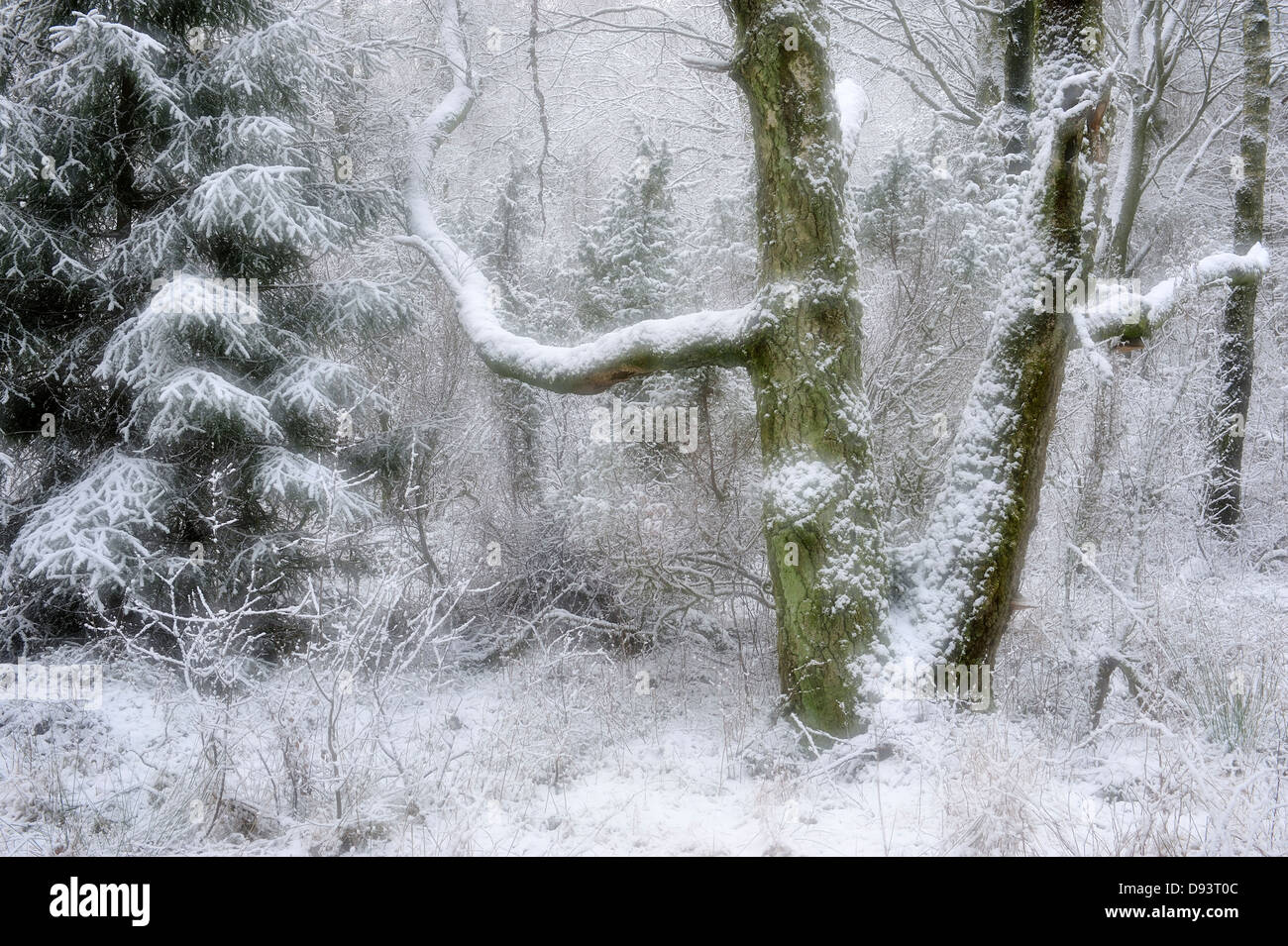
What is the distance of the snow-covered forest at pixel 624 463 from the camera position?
3.86 metres

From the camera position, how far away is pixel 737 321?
4.52 m

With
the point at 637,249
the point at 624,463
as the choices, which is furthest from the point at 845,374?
the point at 637,249

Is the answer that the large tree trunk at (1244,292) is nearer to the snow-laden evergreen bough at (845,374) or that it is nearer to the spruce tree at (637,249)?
the snow-laden evergreen bough at (845,374)

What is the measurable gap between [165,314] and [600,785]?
13.8ft

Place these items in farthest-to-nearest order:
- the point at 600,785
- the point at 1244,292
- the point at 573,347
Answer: the point at 1244,292
the point at 573,347
the point at 600,785

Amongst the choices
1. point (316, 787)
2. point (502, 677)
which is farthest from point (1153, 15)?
point (316, 787)

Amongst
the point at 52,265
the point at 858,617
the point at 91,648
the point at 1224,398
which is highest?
the point at 52,265

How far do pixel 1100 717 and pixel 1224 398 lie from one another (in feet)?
20.4

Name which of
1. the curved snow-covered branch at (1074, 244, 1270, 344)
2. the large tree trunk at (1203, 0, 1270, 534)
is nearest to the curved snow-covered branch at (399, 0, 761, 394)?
the curved snow-covered branch at (1074, 244, 1270, 344)

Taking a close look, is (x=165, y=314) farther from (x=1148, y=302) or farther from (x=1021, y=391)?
(x=1148, y=302)

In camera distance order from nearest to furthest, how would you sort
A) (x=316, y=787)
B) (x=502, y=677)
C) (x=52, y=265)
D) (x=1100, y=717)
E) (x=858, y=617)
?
(x=316, y=787) < (x=858, y=617) < (x=1100, y=717) < (x=52, y=265) < (x=502, y=677)

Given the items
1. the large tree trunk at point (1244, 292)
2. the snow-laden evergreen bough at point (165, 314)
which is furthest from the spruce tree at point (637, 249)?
the large tree trunk at point (1244, 292)

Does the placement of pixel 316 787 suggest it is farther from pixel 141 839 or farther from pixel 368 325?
pixel 368 325

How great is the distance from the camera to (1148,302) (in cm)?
469
